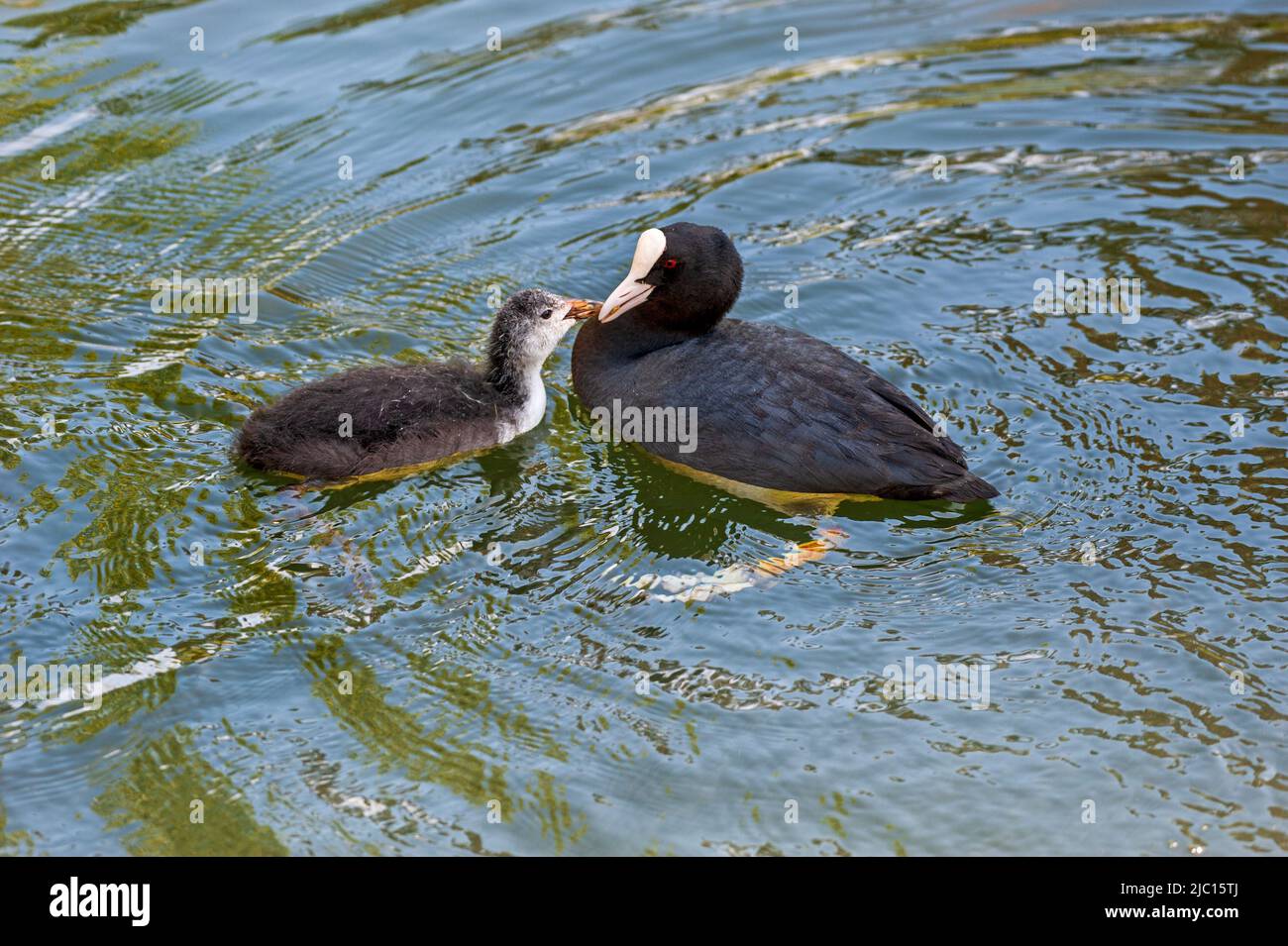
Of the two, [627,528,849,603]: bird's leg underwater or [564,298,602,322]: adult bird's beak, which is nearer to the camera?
[627,528,849,603]: bird's leg underwater

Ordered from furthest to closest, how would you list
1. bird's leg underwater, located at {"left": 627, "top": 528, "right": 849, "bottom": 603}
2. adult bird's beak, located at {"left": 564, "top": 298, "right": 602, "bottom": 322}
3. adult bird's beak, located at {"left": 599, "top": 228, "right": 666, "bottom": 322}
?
adult bird's beak, located at {"left": 564, "top": 298, "right": 602, "bottom": 322} → adult bird's beak, located at {"left": 599, "top": 228, "right": 666, "bottom": 322} → bird's leg underwater, located at {"left": 627, "top": 528, "right": 849, "bottom": 603}

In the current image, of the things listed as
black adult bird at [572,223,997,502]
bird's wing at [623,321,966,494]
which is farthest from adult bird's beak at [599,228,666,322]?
bird's wing at [623,321,966,494]

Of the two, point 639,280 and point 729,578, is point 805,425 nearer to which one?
point 729,578

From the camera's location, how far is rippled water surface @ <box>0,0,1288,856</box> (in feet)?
17.3

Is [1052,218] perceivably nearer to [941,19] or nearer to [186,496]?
[941,19]

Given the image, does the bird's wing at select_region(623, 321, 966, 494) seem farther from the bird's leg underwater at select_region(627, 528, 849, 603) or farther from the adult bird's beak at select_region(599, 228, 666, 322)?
the adult bird's beak at select_region(599, 228, 666, 322)

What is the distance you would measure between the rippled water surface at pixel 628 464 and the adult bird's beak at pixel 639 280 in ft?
2.39

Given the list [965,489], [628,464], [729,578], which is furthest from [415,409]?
[965,489]

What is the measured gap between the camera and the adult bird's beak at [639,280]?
7.67m

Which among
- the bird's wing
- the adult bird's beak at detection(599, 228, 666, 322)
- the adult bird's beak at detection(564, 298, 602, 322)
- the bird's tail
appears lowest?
the bird's tail

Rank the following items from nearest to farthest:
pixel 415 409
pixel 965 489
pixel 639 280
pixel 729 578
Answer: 1. pixel 729 578
2. pixel 965 489
3. pixel 415 409
4. pixel 639 280

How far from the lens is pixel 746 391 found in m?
7.07

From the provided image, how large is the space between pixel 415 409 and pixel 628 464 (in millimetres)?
1161

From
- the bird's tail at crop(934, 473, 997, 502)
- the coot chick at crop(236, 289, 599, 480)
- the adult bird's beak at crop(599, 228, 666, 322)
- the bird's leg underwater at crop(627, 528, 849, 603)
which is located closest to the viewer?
the bird's leg underwater at crop(627, 528, 849, 603)
